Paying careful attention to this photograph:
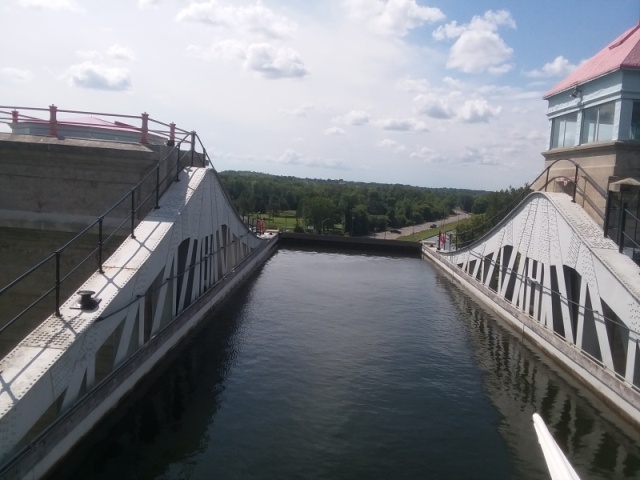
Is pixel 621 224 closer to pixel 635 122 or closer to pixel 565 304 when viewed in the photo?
pixel 565 304

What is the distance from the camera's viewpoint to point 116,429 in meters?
9.14

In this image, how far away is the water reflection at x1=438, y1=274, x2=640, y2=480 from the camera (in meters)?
9.42

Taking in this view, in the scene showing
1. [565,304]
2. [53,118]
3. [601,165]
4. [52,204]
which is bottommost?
[565,304]

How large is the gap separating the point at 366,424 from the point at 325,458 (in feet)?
5.00

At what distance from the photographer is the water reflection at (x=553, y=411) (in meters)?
9.42

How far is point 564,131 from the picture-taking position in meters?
19.0

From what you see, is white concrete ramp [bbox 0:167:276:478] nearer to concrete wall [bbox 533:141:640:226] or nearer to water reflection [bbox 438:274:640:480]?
water reflection [bbox 438:274:640:480]

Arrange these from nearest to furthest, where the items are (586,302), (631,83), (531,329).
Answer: (586,302) → (631,83) → (531,329)

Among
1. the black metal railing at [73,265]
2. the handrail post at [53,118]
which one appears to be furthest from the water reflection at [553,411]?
the handrail post at [53,118]

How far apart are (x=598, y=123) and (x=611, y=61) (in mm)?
1684

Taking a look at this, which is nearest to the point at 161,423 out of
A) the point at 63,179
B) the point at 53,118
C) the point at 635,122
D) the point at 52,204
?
the point at 52,204

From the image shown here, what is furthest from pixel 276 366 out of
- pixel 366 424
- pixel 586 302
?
pixel 586 302

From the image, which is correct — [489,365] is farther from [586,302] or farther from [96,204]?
[96,204]

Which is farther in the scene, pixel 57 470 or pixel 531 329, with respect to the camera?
pixel 531 329
